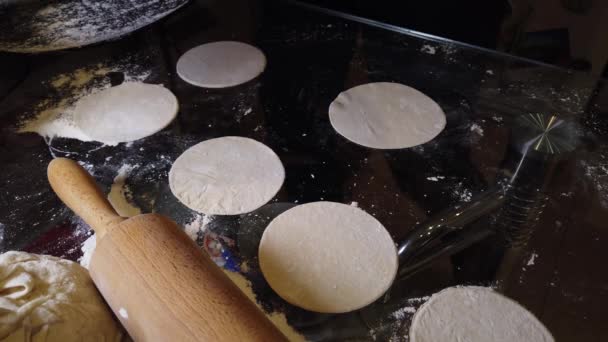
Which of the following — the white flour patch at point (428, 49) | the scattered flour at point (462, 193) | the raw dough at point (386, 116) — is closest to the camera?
the scattered flour at point (462, 193)

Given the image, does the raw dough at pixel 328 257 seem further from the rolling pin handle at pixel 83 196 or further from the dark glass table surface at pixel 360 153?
the rolling pin handle at pixel 83 196

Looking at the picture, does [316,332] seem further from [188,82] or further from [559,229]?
[188,82]

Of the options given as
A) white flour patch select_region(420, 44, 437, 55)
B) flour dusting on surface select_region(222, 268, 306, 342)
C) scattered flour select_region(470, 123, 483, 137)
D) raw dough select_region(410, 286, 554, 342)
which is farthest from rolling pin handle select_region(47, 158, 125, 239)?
white flour patch select_region(420, 44, 437, 55)

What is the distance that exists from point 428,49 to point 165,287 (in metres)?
1.55

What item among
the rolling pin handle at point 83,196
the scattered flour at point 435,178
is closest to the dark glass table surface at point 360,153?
the scattered flour at point 435,178

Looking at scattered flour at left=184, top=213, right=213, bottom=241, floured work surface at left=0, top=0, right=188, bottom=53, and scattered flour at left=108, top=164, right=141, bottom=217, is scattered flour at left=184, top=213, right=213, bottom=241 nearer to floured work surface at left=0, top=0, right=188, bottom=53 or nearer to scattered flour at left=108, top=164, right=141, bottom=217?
scattered flour at left=108, top=164, right=141, bottom=217

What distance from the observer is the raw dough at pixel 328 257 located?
108 cm

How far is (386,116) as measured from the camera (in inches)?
63.1

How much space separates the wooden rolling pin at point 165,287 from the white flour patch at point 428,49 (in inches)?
55.6

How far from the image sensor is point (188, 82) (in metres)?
1.75

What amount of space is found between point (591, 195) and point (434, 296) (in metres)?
0.66

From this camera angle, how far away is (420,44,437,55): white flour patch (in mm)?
1880

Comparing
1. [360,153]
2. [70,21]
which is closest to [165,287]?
[360,153]

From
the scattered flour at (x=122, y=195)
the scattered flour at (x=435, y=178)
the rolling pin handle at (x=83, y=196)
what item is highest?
the rolling pin handle at (x=83, y=196)
